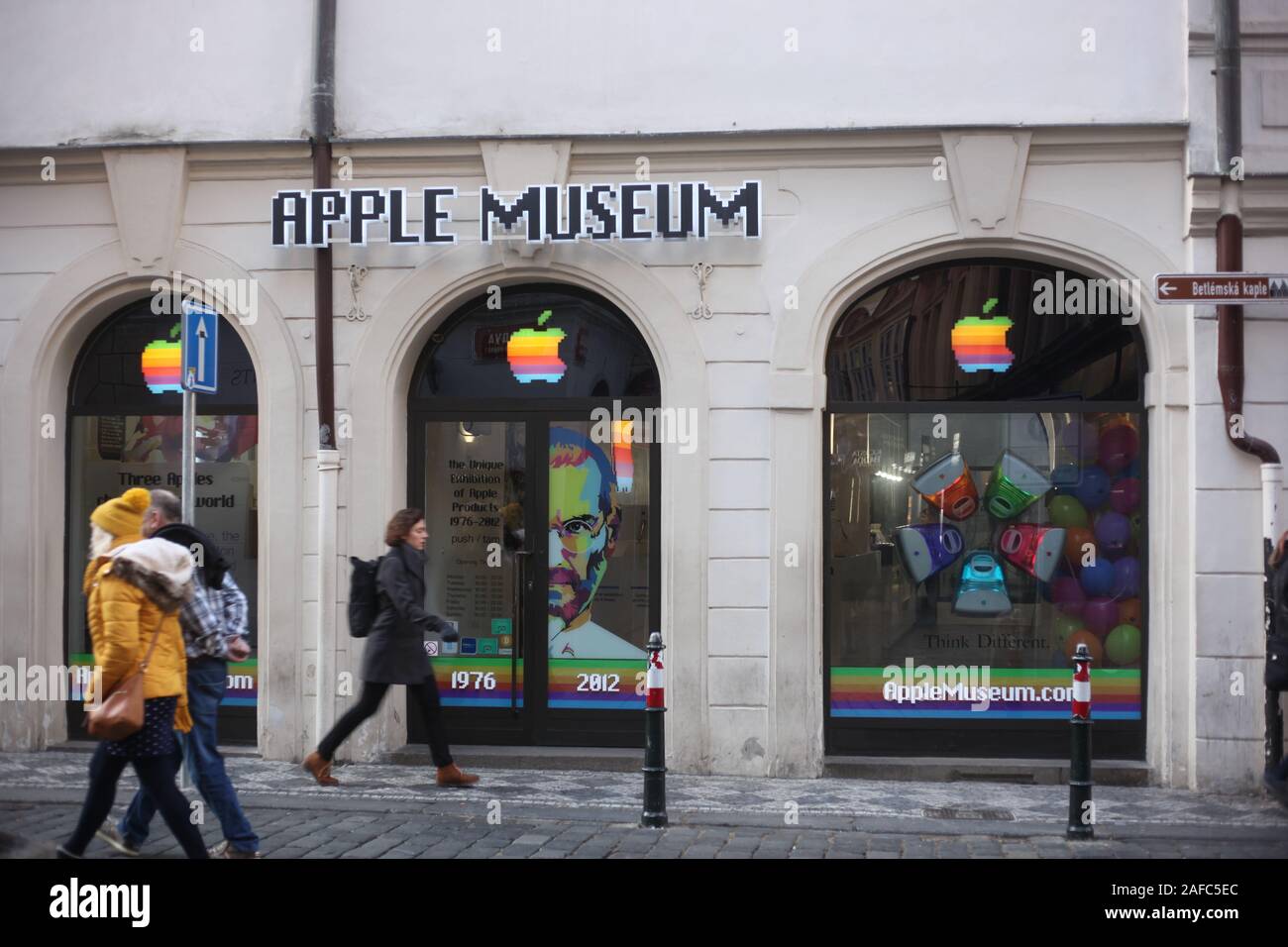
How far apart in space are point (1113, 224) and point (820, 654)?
3786 millimetres

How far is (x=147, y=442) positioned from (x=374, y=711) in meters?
3.60

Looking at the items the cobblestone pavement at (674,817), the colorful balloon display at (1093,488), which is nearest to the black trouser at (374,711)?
the cobblestone pavement at (674,817)

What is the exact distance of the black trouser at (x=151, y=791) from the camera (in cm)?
657

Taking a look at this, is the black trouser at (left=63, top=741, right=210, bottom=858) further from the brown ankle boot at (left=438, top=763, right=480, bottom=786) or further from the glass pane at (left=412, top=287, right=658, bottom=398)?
the glass pane at (left=412, top=287, right=658, bottom=398)

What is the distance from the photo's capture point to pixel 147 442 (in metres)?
11.5

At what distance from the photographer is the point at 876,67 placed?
1038 centimetres

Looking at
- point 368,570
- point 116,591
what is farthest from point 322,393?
point 116,591

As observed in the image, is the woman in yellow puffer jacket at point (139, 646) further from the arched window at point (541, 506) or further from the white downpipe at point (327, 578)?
the arched window at point (541, 506)

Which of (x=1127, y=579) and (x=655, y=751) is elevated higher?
(x=1127, y=579)

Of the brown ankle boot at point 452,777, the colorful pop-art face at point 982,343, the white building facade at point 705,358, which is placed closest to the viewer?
the brown ankle boot at point 452,777

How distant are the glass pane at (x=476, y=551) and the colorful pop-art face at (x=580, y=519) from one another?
299 millimetres

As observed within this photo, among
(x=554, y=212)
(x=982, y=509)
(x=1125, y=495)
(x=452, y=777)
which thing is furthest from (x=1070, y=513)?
(x=452, y=777)

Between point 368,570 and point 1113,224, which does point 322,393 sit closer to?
point 368,570

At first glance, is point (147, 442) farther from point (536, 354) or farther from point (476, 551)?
point (536, 354)
